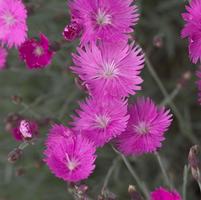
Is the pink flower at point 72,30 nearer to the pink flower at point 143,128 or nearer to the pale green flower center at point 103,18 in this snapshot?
the pale green flower center at point 103,18

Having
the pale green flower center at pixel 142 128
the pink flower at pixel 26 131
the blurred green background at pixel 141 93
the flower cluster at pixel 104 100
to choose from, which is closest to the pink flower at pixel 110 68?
the flower cluster at pixel 104 100

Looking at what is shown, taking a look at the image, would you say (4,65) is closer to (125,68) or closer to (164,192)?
(125,68)

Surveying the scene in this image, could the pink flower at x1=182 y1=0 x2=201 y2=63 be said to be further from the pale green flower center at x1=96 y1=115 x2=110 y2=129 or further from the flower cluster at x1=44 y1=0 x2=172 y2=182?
the pale green flower center at x1=96 y1=115 x2=110 y2=129

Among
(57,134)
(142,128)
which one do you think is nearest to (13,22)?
(57,134)

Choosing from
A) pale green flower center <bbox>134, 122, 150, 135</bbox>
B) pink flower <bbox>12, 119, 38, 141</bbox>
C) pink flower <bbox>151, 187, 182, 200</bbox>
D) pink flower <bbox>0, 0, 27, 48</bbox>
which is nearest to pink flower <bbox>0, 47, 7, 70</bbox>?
pink flower <bbox>0, 0, 27, 48</bbox>

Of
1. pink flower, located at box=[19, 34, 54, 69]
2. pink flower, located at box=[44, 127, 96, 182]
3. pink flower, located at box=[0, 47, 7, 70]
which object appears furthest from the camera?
pink flower, located at box=[0, 47, 7, 70]
